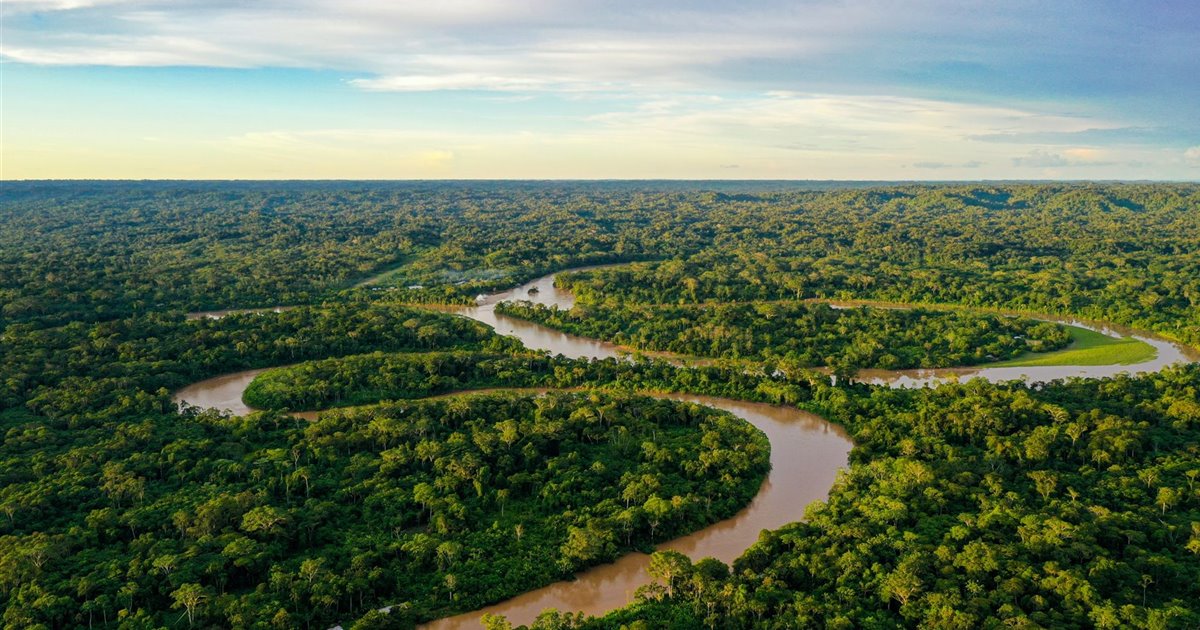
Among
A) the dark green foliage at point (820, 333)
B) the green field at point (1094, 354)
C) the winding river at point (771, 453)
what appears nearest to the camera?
the winding river at point (771, 453)

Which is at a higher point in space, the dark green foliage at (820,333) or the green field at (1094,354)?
the dark green foliage at (820,333)

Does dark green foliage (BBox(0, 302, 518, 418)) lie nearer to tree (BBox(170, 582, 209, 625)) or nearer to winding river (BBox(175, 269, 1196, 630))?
winding river (BBox(175, 269, 1196, 630))

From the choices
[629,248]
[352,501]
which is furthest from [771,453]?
[629,248]

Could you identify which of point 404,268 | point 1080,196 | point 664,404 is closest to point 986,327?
point 664,404

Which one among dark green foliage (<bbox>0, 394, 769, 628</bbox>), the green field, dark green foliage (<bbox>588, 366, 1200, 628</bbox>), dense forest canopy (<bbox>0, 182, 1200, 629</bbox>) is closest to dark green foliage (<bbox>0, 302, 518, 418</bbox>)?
dense forest canopy (<bbox>0, 182, 1200, 629</bbox>)

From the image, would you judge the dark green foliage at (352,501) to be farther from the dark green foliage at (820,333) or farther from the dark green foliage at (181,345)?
Answer: the dark green foliage at (820,333)

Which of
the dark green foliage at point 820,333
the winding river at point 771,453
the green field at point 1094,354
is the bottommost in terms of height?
the winding river at point 771,453

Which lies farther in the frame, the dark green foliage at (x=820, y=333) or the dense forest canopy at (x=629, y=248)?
the dense forest canopy at (x=629, y=248)

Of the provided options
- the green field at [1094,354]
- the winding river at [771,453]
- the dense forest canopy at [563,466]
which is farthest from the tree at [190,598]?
the green field at [1094,354]
